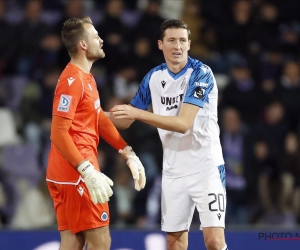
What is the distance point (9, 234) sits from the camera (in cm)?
673

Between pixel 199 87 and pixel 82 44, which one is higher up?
pixel 82 44

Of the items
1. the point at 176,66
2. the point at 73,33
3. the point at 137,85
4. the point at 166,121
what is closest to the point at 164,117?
the point at 166,121

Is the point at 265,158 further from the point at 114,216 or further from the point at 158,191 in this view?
the point at 114,216

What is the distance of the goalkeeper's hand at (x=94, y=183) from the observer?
4.98 m

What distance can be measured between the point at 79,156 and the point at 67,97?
433mm

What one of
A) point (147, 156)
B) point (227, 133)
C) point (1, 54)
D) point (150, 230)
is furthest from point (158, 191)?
point (1, 54)

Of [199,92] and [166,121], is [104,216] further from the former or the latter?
[199,92]

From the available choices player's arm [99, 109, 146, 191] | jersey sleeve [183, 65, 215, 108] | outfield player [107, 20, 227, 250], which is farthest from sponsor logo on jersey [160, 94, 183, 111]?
player's arm [99, 109, 146, 191]

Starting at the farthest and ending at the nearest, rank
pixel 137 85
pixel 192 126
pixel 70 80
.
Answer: pixel 137 85 < pixel 192 126 < pixel 70 80

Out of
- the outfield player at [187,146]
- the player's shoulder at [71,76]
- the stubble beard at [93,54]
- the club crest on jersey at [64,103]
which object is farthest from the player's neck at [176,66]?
the club crest on jersey at [64,103]

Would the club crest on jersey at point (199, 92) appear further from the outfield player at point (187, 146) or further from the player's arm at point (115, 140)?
the player's arm at point (115, 140)

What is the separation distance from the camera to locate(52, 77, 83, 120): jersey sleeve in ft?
16.6

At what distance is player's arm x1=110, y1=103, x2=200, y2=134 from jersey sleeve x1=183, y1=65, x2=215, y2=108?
0.17ft

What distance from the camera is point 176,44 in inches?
225
